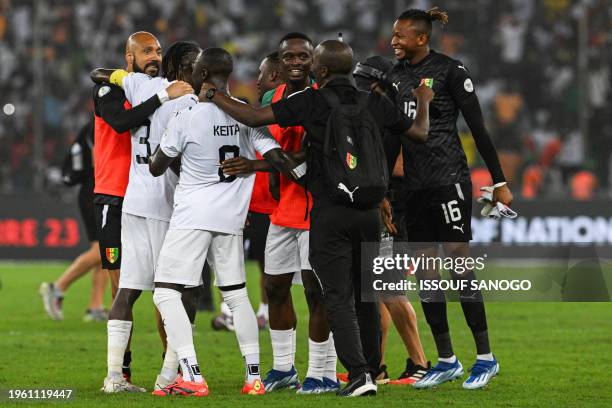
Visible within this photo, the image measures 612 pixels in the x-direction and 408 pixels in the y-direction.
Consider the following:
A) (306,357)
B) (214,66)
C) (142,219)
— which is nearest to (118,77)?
(214,66)

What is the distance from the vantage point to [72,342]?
11.1 m

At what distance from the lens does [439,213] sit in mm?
7820

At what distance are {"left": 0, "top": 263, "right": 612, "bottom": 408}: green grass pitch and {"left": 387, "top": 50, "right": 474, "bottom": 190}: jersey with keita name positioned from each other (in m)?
1.41

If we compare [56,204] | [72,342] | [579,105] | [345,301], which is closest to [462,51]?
[579,105]

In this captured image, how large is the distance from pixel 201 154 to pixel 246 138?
0.35 meters

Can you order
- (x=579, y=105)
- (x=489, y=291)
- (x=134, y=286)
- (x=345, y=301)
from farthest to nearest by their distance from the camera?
(x=579, y=105) < (x=489, y=291) < (x=134, y=286) < (x=345, y=301)

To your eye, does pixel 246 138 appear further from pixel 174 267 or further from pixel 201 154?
pixel 174 267

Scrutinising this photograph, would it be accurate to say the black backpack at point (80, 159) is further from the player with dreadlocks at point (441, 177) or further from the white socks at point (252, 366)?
the white socks at point (252, 366)

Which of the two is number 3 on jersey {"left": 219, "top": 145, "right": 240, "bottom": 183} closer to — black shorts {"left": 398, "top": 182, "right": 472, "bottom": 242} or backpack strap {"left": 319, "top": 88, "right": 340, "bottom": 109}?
backpack strap {"left": 319, "top": 88, "right": 340, "bottom": 109}

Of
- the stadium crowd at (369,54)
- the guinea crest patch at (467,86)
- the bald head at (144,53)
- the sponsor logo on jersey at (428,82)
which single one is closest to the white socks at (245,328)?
the bald head at (144,53)

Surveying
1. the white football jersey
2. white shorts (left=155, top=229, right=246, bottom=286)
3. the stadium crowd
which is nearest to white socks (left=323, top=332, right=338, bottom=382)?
white shorts (left=155, top=229, right=246, bottom=286)

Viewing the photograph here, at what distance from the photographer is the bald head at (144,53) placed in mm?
7914

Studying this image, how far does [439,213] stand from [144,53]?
2.23 metres

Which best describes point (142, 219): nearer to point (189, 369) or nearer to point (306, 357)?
point (189, 369)
